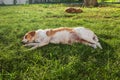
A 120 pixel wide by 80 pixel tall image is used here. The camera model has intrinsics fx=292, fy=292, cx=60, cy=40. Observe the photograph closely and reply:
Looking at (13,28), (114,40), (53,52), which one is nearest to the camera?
(53,52)

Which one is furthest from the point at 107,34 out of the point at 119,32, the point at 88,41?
the point at 88,41

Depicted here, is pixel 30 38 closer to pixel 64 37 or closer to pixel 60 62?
pixel 64 37

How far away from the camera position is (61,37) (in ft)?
20.3

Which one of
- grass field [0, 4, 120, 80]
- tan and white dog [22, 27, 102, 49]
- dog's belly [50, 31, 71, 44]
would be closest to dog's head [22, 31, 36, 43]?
tan and white dog [22, 27, 102, 49]

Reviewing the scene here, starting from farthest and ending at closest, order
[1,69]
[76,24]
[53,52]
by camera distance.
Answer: [76,24] < [53,52] < [1,69]

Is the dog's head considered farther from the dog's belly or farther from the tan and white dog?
the dog's belly

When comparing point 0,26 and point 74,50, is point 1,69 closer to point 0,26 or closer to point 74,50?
point 74,50

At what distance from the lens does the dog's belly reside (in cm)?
617

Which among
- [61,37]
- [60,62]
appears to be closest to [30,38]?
[61,37]

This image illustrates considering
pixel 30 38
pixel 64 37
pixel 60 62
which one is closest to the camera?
pixel 60 62

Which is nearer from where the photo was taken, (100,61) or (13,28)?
(100,61)

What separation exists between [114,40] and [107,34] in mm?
831

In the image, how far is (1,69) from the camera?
4.96 metres

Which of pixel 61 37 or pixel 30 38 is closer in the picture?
pixel 61 37
